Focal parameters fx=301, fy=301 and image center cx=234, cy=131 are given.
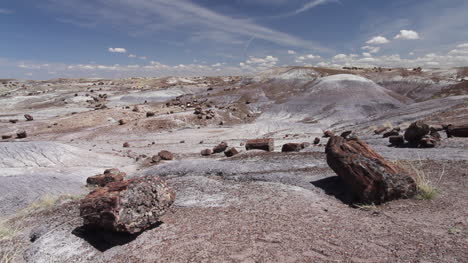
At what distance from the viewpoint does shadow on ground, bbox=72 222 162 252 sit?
5645mm

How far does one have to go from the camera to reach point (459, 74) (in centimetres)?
4191

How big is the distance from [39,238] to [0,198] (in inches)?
162

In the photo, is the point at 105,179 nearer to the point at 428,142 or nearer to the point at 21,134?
the point at 428,142

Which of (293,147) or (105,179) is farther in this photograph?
(293,147)

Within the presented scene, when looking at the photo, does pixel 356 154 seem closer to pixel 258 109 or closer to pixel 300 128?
pixel 300 128

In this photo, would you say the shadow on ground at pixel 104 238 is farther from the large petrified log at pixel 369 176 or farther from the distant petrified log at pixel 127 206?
the large petrified log at pixel 369 176

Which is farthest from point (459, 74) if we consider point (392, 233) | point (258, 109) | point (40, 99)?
point (40, 99)

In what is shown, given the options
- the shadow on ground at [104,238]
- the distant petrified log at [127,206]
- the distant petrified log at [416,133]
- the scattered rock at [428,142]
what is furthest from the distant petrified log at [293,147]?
the shadow on ground at [104,238]

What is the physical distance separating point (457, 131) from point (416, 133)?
2.08 metres

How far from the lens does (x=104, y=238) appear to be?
5.81 metres

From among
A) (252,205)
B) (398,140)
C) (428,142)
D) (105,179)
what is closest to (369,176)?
(252,205)

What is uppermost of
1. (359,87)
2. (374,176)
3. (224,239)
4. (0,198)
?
(359,87)

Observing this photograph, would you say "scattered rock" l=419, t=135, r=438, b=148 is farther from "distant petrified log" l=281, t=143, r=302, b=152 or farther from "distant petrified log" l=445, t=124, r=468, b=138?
"distant petrified log" l=281, t=143, r=302, b=152

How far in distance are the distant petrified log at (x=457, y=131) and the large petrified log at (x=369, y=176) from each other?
24.3 ft
